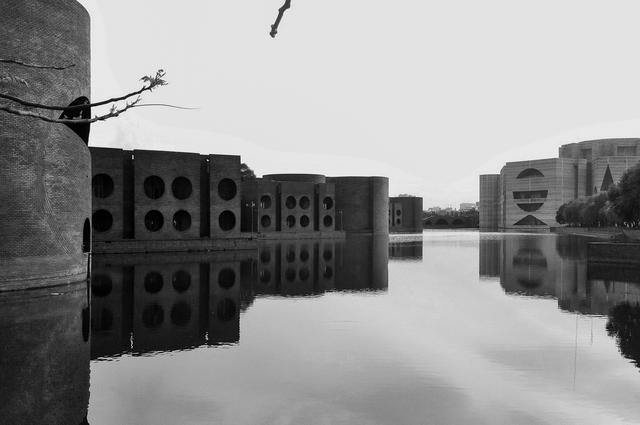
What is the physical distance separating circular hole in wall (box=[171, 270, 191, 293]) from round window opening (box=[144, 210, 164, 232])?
17.1m

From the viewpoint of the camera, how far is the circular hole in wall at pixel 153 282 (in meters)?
19.6

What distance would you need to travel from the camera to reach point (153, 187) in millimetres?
42656

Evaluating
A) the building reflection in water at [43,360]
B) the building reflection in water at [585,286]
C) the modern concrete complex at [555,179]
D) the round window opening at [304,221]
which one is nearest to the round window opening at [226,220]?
the round window opening at [304,221]

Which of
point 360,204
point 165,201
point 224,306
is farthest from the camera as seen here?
point 360,204

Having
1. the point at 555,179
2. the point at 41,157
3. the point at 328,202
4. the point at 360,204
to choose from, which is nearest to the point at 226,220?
the point at 328,202

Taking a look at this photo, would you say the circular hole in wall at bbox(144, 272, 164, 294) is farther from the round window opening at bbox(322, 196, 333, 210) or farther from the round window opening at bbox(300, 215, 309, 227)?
the round window opening at bbox(322, 196, 333, 210)

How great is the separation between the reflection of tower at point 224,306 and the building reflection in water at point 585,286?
8.03 metres

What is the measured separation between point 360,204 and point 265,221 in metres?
18.2

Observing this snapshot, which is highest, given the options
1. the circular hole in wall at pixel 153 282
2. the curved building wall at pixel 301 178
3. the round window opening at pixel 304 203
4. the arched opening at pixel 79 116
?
the curved building wall at pixel 301 178

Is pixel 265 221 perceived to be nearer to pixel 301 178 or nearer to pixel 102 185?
pixel 301 178

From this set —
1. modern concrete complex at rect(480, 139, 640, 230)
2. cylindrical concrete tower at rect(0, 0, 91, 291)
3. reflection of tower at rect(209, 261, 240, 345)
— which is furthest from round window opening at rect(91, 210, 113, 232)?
modern concrete complex at rect(480, 139, 640, 230)

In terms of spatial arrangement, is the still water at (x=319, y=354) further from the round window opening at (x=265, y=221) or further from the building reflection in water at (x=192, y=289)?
the round window opening at (x=265, y=221)

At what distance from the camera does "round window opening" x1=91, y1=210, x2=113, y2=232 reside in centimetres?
3828

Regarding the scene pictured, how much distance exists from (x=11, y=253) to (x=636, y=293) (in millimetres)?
19792
